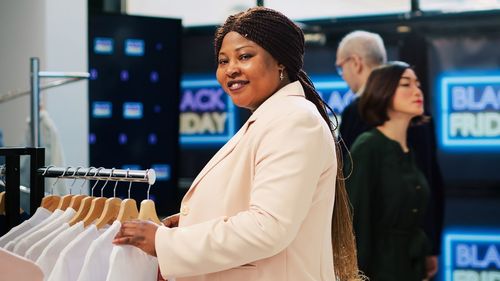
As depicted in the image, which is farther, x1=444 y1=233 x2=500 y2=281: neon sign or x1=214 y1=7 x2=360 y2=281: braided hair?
x1=444 y1=233 x2=500 y2=281: neon sign

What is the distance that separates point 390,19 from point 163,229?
5.72 metres

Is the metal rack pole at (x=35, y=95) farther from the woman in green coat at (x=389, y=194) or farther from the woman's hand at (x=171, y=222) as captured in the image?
the woman's hand at (x=171, y=222)

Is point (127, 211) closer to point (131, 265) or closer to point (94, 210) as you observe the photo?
point (94, 210)

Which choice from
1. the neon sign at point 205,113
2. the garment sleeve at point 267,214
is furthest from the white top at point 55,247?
the neon sign at point 205,113

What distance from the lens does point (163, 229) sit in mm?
2006

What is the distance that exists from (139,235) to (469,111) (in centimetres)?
578

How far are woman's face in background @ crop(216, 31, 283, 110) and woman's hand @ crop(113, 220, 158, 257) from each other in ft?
1.24

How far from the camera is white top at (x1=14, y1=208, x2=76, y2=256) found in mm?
2307

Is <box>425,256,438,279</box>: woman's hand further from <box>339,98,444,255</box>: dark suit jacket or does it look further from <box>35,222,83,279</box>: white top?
<box>35,222,83,279</box>: white top

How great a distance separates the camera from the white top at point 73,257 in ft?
7.15

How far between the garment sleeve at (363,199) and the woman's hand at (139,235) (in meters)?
1.95

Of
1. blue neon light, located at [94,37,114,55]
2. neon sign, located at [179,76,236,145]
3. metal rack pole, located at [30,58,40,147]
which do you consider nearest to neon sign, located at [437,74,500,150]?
neon sign, located at [179,76,236,145]

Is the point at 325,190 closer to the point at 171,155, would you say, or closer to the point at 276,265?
the point at 276,265

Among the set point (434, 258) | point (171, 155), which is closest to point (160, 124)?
point (171, 155)
